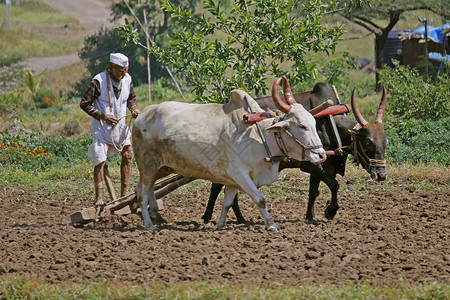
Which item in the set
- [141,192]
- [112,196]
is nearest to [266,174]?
[141,192]

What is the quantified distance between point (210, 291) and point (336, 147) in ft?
10.2

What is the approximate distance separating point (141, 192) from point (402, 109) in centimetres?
691

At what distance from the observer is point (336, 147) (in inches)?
284

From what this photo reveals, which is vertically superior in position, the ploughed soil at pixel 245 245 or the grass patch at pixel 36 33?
the grass patch at pixel 36 33

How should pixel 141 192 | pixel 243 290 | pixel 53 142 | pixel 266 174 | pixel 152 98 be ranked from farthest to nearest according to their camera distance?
pixel 152 98
pixel 53 142
pixel 141 192
pixel 266 174
pixel 243 290

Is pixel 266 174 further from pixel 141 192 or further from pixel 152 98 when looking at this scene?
pixel 152 98

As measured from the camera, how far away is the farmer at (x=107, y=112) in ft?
22.6

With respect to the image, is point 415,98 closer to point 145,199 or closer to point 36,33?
point 145,199

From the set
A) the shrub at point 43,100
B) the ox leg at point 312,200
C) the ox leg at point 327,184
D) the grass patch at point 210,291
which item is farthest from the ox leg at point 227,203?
the shrub at point 43,100

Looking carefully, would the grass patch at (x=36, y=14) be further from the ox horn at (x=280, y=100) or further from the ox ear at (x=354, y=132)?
the ox horn at (x=280, y=100)

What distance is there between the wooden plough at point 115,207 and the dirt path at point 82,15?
920 inches

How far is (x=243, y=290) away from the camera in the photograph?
4.57 metres

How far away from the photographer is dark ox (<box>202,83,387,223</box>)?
691 cm

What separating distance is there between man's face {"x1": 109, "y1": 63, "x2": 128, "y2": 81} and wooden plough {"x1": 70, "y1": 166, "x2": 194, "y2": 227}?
100 cm
